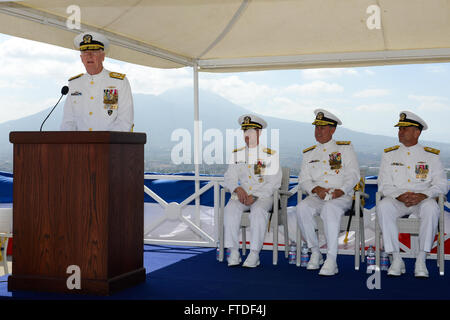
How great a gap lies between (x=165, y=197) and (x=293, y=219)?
208cm

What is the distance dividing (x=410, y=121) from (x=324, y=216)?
1154 mm

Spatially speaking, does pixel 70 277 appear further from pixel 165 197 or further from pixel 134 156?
pixel 165 197

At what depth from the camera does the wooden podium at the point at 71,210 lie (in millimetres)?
4109

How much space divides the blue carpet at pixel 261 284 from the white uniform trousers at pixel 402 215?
283 millimetres

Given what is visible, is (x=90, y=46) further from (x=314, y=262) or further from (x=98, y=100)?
(x=314, y=262)

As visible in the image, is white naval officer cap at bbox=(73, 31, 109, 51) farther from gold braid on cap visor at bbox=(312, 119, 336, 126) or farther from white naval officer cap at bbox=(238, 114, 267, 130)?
gold braid on cap visor at bbox=(312, 119, 336, 126)

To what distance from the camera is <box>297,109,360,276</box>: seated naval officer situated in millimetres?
5367

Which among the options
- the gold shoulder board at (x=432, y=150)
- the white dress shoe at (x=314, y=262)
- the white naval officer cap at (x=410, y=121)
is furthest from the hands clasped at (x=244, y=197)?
the gold shoulder board at (x=432, y=150)

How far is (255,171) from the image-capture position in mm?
5977

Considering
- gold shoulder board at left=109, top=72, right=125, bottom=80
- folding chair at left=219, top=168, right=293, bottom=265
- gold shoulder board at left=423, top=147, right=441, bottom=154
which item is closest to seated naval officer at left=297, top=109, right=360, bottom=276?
folding chair at left=219, top=168, right=293, bottom=265

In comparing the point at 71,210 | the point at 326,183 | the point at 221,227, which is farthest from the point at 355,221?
the point at 71,210

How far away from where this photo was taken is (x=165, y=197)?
7.42 metres

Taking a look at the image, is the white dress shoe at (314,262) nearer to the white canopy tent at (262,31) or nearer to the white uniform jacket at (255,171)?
the white uniform jacket at (255,171)
